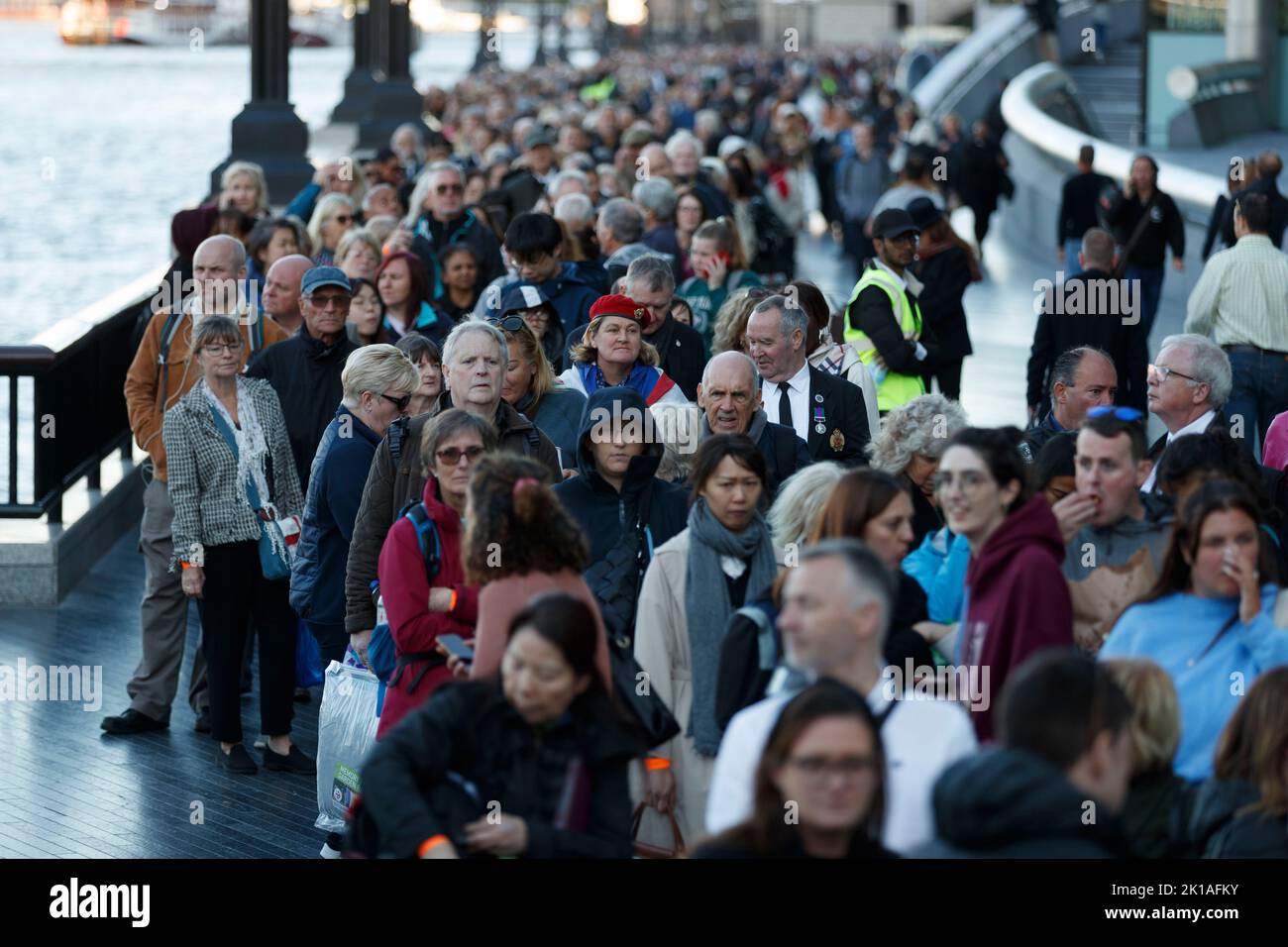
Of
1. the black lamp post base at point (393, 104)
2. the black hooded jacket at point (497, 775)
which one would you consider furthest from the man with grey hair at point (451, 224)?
the black lamp post base at point (393, 104)

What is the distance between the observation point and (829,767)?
4.14m

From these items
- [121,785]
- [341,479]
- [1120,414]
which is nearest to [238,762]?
[121,785]

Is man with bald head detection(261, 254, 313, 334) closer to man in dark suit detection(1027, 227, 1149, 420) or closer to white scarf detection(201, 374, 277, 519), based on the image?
white scarf detection(201, 374, 277, 519)

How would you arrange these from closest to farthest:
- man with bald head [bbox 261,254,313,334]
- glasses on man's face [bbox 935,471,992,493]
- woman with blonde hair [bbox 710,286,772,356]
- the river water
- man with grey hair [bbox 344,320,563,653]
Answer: glasses on man's face [bbox 935,471,992,493]
man with grey hair [bbox 344,320,563,653]
woman with blonde hair [bbox 710,286,772,356]
man with bald head [bbox 261,254,313,334]
the river water

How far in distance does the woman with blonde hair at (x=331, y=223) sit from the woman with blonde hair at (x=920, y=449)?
6.20 meters

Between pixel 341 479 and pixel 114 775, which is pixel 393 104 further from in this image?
pixel 341 479

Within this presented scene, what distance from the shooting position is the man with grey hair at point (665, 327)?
32.1 ft

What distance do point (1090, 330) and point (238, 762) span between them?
5.37m

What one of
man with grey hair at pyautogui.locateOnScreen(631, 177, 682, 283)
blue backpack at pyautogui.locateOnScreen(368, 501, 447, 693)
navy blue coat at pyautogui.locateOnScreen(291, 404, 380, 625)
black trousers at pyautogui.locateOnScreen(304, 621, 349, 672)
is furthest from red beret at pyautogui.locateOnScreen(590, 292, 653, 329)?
man with grey hair at pyautogui.locateOnScreen(631, 177, 682, 283)

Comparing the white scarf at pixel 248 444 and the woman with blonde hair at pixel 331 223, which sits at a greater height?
the woman with blonde hair at pixel 331 223

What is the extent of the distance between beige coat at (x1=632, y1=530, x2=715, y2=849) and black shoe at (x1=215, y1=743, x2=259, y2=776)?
271 centimetres

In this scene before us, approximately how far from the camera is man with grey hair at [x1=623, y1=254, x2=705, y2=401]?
32.1ft

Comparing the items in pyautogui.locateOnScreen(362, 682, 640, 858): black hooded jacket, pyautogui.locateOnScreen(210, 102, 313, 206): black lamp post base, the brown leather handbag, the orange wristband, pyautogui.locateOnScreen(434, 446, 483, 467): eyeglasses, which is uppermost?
pyautogui.locateOnScreen(210, 102, 313, 206): black lamp post base

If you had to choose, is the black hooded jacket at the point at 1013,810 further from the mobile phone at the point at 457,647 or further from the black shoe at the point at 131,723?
the black shoe at the point at 131,723
